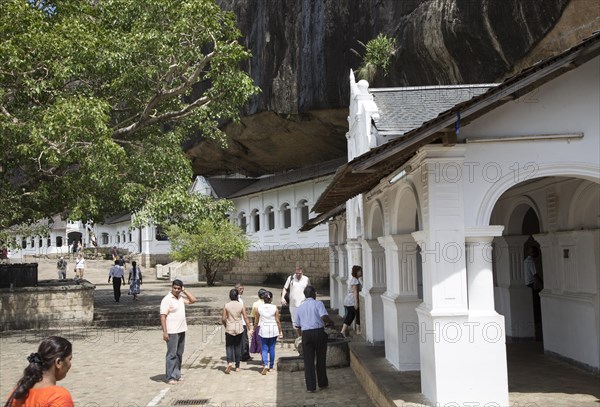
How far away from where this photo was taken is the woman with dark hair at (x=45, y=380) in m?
3.63

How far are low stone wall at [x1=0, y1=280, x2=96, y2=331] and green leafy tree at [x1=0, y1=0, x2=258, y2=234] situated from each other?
7.52ft

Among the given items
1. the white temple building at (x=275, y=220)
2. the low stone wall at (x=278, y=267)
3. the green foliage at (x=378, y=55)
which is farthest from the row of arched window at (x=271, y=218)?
the green foliage at (x=378, y=55)

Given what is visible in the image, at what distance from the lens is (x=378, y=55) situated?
25.5 meters

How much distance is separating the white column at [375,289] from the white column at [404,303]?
227 cm

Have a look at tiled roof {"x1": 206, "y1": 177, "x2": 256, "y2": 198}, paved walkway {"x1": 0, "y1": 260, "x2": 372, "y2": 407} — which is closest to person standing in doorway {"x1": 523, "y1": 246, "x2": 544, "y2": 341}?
paved walkway {"x1": 0, "y1": 260, "x2": 372, "y2": 407}

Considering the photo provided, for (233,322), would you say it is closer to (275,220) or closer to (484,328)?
(484,328)

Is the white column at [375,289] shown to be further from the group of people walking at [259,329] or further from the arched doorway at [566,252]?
the arched doorway at [566,252]

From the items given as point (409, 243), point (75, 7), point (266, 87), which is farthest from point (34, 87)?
point (266, 87)

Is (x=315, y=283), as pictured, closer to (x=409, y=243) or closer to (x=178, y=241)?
(x=178, y=241)

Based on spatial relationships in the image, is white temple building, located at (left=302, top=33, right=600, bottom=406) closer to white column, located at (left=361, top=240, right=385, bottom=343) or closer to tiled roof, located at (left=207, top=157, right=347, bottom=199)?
white column, located at (left=361, top=240, right=385, bottom=343)

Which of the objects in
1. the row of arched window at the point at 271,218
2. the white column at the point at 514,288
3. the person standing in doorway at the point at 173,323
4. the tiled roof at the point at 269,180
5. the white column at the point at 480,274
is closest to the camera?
the white column at the point at 480,274

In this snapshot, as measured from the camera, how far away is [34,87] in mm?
17188

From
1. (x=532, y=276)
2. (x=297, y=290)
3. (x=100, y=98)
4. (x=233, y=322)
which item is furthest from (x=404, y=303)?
(x=100, y=98)

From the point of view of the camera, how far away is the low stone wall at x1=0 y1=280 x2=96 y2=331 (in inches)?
741
